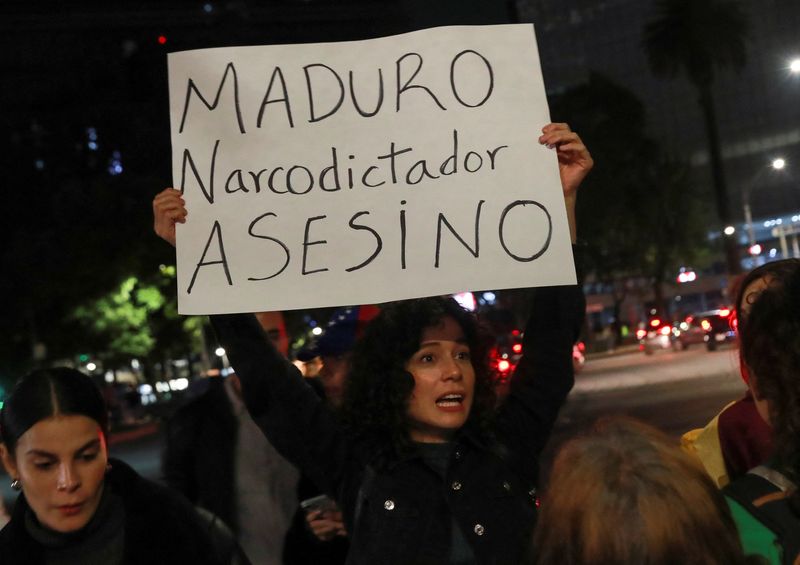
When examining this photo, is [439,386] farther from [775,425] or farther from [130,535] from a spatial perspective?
[775,425]

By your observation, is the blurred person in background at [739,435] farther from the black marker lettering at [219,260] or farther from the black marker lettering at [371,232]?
the black marker lettering at [219,260]

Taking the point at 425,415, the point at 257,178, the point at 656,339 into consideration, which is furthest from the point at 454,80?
the point at 656,339

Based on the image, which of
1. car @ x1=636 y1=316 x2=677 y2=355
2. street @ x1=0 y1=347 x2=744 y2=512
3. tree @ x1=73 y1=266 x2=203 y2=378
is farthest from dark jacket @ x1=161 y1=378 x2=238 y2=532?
car @ x1=636 y1=316 x2=677 y2=355

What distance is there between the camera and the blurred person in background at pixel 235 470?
4.22 metres

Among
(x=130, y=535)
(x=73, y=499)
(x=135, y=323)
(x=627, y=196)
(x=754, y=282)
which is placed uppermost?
(x=627, y=196)

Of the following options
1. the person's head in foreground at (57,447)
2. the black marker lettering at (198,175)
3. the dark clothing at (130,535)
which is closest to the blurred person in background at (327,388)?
the black marker lettering at (198,175)

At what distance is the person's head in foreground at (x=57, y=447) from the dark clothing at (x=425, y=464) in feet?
1.55

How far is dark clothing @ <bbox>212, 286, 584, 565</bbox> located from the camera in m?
2.59

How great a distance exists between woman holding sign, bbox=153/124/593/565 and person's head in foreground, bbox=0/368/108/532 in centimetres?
47

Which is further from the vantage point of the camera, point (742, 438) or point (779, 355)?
point (742, 438)

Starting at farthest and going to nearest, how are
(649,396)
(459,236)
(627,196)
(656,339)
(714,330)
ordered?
(627,196) → (656,339) → (714,330) → (649,396) → (459,236)

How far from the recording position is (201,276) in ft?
9.44

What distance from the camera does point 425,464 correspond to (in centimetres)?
274

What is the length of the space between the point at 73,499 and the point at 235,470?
1.89 meters
